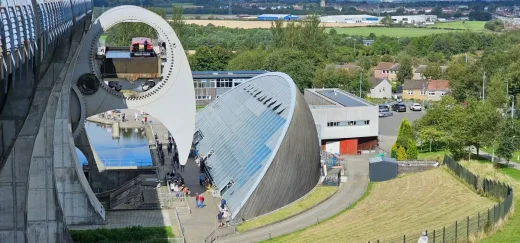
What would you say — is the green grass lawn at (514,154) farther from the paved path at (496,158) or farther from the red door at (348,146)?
the red door at (348,146)

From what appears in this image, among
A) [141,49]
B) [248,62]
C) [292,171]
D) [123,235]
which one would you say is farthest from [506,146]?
[248,62]

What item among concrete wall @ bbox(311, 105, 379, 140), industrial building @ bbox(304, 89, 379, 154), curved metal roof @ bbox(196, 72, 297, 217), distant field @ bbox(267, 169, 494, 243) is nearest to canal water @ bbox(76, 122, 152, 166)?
curved metal roof @ bbox(196, 72, 297, 217)

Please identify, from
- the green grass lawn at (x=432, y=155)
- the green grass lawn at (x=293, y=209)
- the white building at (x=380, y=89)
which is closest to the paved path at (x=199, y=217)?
the green grass lawn at (x=293, y=209)

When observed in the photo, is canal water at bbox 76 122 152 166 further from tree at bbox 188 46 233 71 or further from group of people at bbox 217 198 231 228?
tree at bbox 188 46 233 71

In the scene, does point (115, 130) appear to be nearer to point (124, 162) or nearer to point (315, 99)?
point (315, 99)

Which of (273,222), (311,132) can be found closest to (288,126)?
(311,132)

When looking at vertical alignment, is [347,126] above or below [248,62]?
above
